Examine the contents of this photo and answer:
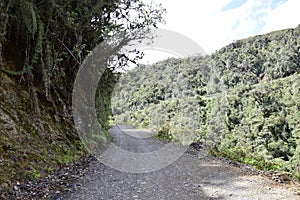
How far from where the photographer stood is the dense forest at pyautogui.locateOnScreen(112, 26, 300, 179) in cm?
1675

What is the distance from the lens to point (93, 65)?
10.4 m

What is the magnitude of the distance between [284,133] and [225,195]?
4075 cm

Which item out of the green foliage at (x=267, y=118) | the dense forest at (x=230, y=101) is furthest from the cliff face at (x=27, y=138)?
the green foliage at (x=267, y=118)

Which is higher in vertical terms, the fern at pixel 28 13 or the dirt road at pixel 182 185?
the fern at pixel 28 13

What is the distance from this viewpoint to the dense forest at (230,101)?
659 inches

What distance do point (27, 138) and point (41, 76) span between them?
2.47 metres

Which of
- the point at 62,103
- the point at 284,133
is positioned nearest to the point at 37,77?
the point at 62,103

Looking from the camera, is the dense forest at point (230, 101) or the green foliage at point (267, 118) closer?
the dense forest at point (230, 101)

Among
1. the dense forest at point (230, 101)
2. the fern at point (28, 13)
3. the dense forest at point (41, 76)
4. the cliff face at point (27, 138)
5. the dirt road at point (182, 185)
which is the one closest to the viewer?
the dirt road at point (182, 185)

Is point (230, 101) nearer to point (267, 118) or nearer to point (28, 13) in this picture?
point (267, 118)

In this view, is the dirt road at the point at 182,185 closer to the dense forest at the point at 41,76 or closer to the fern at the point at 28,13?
the dense forest at the point at 41,76

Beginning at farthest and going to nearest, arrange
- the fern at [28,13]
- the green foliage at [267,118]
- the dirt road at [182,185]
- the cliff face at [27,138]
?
the green foliage at [267,118]
the fern at [28,13]
the cliff face at [27,138]
the dirt road at [182,185]

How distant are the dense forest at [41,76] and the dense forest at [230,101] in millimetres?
4565

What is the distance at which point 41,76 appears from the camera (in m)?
7.61
